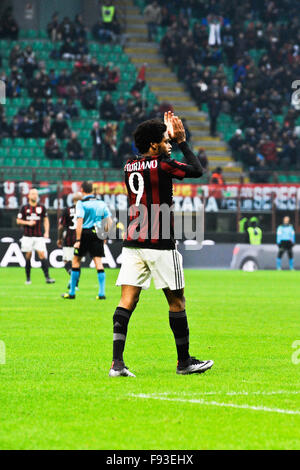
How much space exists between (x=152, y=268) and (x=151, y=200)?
2.02ft

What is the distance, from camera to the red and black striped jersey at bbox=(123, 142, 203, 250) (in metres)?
8.93

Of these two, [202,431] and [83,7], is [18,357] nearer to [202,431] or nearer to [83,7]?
[202,431]

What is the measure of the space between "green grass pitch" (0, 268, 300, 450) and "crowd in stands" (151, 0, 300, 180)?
2460 centimetres

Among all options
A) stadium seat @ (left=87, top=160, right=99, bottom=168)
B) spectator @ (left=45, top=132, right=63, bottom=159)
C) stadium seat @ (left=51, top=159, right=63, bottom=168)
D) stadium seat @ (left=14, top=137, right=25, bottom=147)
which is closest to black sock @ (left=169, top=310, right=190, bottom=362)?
stadium seat @ (left=51, top=159, right=63, bottom=168)

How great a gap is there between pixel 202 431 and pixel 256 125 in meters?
37.2

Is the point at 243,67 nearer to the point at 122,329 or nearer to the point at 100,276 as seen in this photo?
the point at 100,276

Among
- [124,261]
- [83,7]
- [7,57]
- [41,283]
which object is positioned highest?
[83,7]

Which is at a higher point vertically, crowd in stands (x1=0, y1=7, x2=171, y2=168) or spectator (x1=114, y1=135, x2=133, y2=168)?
crowd in stands (x1=0, y1=7, x2=171, y2=168)

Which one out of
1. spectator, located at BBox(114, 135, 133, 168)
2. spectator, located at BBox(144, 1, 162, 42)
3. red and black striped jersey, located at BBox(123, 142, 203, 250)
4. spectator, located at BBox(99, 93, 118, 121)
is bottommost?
red and black striped jersey, located at BBox(123, 142, 203, 250)

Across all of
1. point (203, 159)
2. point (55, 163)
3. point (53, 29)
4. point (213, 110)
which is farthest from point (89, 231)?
A: point (53, 29)

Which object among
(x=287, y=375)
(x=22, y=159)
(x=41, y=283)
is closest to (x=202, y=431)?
(x=287, y=375)

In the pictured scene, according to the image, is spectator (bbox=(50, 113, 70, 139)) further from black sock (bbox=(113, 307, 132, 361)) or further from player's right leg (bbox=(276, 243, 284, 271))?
black sock (bbox=(113, 307, 132, 361))

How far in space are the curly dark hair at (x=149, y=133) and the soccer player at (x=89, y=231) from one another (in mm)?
10399
